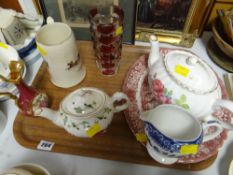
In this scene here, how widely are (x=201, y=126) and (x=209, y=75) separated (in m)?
0.12

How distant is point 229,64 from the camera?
24.6 inches

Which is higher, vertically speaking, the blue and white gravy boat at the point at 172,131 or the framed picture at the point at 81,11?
the framed picture at the point at 81,11

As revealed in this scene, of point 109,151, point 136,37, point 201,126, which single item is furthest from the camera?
point 136,37

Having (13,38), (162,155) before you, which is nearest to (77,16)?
(13,38)

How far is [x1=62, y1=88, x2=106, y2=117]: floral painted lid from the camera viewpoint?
0.44 m

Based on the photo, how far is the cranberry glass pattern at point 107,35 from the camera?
543 mm

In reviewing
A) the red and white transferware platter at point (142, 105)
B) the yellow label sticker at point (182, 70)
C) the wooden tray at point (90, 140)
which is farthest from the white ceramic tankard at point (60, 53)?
the yellow label sticker at point (182, 70)

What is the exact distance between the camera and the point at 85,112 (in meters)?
0.44

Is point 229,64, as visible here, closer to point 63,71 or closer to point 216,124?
point 216,124

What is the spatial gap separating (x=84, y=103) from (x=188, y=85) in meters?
0.22

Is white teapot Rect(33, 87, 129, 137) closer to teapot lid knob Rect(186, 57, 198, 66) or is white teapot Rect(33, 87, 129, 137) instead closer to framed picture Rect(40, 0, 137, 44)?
teapot lid knob Rect(186, 57, 198, 66)

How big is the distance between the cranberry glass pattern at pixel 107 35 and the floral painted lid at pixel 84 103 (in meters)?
0.16

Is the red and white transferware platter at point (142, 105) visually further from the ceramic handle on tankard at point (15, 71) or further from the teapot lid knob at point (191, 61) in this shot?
the ceramic handle on tankard at point (15, 71)

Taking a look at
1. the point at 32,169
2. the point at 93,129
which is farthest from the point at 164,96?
the point at 32,169
